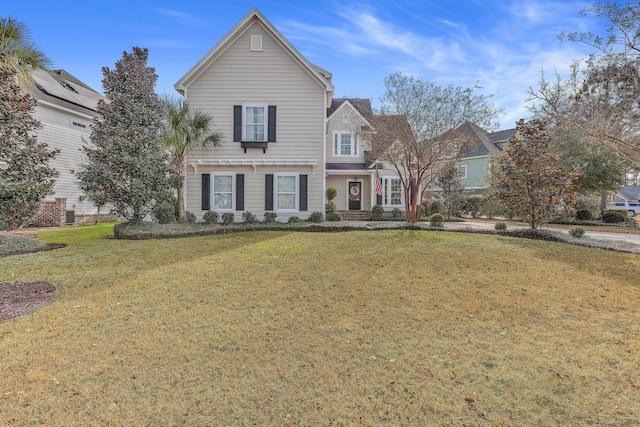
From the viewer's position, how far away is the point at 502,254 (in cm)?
826

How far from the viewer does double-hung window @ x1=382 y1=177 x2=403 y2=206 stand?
2055 cm

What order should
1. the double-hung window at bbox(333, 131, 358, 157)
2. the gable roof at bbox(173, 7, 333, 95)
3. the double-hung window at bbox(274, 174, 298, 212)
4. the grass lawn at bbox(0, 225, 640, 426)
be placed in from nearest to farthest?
1. the grass lawn at bbox(0, 225, 640, 426)
2. the gable roof at bbox(173, 7, 333, 95)
3. the double-hung window at bbox(274, 174, 298, 212)
4. the double-hung window at bbox(333, 131, 358, 157)

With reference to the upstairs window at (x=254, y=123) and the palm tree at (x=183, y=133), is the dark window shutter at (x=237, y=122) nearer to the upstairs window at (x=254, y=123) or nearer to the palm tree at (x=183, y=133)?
the upstairs window at (x=254, y=123)

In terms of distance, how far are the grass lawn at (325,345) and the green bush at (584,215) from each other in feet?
56.0

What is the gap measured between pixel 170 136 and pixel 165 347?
38.8ft

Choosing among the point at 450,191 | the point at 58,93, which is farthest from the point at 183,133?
the point at 450,191

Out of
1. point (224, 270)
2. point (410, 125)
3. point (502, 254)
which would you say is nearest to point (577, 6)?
point (410, 125)

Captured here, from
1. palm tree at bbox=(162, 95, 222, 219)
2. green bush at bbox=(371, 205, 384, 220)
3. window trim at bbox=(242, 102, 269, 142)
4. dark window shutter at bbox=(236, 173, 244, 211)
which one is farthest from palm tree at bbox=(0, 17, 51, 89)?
green bush at bbox=(371, 205, 384, 220)

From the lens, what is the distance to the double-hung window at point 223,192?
586 inches

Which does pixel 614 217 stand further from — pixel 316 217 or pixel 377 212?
pixel 316 217

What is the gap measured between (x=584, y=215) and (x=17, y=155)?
1124 inches

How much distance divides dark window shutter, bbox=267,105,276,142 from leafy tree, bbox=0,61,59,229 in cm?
842

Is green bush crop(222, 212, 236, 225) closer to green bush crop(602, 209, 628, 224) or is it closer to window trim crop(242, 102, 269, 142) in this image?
window trim crop(242, 102, 269, 142)

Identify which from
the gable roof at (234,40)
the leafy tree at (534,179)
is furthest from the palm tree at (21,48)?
the leafy tree at (534,179)
